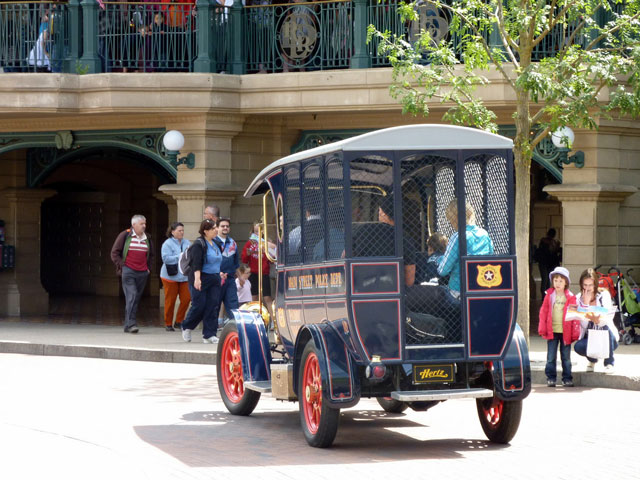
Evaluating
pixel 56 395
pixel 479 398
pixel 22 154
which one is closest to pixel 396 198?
pixel 479 398

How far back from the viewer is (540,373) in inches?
533

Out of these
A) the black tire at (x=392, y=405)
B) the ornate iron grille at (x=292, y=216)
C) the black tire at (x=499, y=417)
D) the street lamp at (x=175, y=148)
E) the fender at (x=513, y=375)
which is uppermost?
the street lamp at (x=175, y=148)

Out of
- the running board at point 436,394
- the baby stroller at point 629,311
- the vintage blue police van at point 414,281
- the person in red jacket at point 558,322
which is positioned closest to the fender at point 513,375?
the vintage blue police van at point 414,281

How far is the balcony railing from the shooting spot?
1900cm

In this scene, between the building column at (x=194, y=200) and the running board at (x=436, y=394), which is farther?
the building column at (x=194, y=200)

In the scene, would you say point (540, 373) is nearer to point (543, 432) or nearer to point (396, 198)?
point (543, 432)

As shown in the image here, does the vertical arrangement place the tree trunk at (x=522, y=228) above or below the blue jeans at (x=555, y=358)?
above

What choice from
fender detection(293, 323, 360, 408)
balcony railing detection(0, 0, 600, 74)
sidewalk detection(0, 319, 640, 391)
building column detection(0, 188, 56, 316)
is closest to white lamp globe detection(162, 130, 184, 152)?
balcony railing detection(0, 0, 600, 74)

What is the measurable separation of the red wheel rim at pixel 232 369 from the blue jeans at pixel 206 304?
16.3 ft

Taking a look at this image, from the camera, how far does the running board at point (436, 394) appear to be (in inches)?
343

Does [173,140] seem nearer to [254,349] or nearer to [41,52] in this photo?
[41,52]

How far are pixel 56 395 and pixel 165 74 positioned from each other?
26.0ft

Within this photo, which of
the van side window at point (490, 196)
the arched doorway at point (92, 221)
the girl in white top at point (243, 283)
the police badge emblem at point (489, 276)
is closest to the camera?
the police badge emblem at point (489, 276)

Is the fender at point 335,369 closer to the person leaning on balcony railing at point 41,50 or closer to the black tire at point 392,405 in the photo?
the black tire at point 392,405
